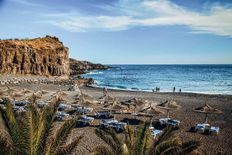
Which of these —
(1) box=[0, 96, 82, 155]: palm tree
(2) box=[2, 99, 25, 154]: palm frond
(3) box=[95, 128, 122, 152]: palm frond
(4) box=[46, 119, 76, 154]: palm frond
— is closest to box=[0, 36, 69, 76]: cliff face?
(2) box=[2, 99, 25, 154]: palm frond

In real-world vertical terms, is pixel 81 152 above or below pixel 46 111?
below

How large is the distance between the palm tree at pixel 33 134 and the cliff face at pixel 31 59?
6552 cm

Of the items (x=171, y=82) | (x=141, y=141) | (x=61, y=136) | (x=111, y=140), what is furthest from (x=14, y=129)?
(x=171, y=82)

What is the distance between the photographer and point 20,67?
247 feet

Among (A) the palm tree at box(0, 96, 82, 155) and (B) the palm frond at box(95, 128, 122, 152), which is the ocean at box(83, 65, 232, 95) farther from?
(A) the palm tree at box(0, 96, 82, 155)

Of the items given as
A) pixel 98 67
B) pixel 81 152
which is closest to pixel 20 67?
pixel 81 152

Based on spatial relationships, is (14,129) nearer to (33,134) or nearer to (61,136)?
(33,134)

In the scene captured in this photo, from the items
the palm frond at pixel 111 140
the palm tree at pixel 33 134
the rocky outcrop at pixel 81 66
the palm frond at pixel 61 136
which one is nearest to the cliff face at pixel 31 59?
the rocky outcrop at pixel 81 66

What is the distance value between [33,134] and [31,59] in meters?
72.8

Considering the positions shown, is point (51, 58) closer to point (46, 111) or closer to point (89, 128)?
point (89, 128)

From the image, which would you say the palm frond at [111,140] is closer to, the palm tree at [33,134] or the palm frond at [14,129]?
the palm tree at [33,134]

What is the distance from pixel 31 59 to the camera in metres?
78.4

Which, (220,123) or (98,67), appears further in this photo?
(98,67)

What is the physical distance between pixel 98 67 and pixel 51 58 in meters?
72.5
